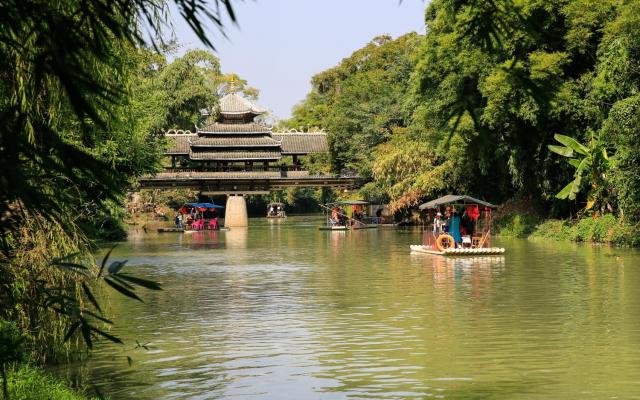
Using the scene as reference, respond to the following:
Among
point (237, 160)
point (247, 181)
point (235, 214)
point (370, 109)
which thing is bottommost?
point (235, 214)

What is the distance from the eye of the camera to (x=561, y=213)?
125ft

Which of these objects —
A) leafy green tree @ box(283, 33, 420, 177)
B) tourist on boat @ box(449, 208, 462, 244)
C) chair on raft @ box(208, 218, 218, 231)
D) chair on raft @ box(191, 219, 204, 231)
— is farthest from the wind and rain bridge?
tourist on boat @ box(449, 208, 462, 244)

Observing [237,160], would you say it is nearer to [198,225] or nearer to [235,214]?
[235,214]

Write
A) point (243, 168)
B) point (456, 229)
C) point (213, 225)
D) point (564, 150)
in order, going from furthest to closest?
point (243, 168) < point (213, 225) < point (564, 150) < point (456, 229)

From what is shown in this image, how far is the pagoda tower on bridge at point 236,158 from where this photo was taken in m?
60.8

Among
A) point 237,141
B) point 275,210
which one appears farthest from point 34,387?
point 275,210

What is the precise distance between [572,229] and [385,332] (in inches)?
852

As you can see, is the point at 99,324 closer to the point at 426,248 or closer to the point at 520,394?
the point at 520,394

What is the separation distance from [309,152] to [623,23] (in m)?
42.4

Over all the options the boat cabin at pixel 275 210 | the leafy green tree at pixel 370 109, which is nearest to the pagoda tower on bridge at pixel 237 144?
the leafy green tree at pixel 370 109

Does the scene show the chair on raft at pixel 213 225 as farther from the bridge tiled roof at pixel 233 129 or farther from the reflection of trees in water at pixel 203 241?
the bridge tiled roof at pixel 233 129

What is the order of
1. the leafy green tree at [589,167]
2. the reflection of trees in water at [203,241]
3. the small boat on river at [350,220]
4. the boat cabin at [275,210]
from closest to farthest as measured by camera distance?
the leafy green tree at [589,167], the reflection of trees in water at [203,241], the small boat on river at [350,220], the boat cabin at [275,210]

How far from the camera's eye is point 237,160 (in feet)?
211

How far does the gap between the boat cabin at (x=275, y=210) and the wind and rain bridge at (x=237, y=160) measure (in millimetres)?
11171
